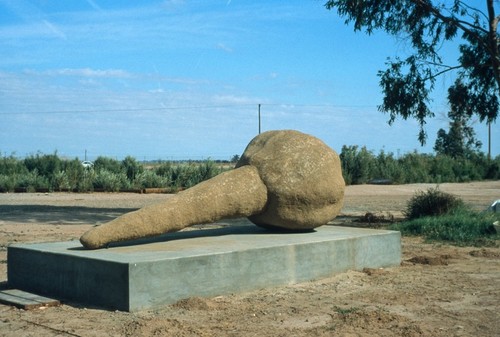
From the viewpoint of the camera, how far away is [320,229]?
1116 cm

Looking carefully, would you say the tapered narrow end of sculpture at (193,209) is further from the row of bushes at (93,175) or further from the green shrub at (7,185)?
the green shrub at (7,185)

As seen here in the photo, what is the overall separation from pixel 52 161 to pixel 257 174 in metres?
28.1

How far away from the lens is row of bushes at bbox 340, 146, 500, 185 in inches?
1592

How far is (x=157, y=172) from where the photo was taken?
36875 millimetres

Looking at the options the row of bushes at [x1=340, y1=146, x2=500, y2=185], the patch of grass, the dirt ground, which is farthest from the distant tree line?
the dirt ground

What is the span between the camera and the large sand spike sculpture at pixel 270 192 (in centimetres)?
903

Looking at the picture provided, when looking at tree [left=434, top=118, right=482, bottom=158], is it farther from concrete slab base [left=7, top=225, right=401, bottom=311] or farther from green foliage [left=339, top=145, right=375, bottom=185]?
concrete slab base [left=7, top=225, right=401, bottom=311]

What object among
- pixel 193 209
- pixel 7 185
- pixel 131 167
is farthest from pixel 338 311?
pixel 131 167

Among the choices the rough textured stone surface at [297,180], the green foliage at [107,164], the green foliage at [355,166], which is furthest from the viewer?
the green foliage at [355,166]

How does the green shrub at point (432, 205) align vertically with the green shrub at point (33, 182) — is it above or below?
below

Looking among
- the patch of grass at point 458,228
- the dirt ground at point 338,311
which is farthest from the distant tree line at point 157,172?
the dirt ground at point 338,311

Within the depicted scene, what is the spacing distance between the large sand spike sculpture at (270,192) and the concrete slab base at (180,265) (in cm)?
29

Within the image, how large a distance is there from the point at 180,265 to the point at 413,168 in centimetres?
3867

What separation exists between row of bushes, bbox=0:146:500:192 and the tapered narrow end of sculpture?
76.8 feet
